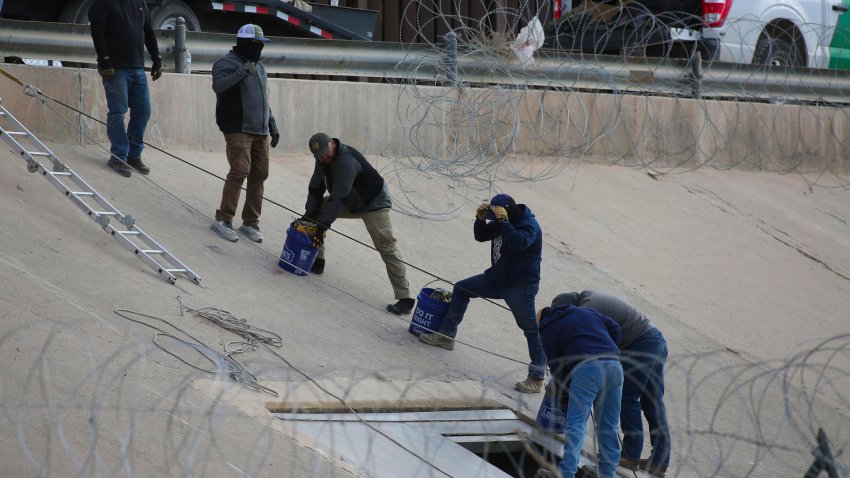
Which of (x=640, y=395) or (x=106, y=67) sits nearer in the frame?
(x=640, y=395)

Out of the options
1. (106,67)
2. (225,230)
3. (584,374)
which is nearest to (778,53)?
(225,230)

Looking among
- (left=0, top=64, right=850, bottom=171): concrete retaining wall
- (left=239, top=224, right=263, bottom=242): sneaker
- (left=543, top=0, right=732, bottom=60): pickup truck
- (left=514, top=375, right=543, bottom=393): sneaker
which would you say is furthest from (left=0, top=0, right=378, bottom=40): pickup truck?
(left=514, top=375, right=543, bottom=393): sneaker

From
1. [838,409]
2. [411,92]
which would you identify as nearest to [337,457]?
[838,409]

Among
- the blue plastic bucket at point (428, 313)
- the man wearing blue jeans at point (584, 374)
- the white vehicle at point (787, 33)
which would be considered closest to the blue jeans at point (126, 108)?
the blue plastic bucket at point (428, 313)

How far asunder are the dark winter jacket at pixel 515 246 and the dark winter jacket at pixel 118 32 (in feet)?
11.1

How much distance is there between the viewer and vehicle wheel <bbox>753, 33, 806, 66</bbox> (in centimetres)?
1443

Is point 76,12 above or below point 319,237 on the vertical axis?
above

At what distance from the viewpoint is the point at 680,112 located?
42.9 feet

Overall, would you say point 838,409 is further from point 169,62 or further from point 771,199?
point 169,62

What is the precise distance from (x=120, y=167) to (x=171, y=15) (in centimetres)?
261

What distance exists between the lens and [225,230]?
28.7ft

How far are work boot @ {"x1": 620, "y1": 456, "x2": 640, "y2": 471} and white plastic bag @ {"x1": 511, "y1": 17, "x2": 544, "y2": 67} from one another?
19.5 feet

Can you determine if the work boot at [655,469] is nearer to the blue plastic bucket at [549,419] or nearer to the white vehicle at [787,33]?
the blue plastic bucket at [549,419]

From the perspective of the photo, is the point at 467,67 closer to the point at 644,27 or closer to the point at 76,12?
the point at 644,27
